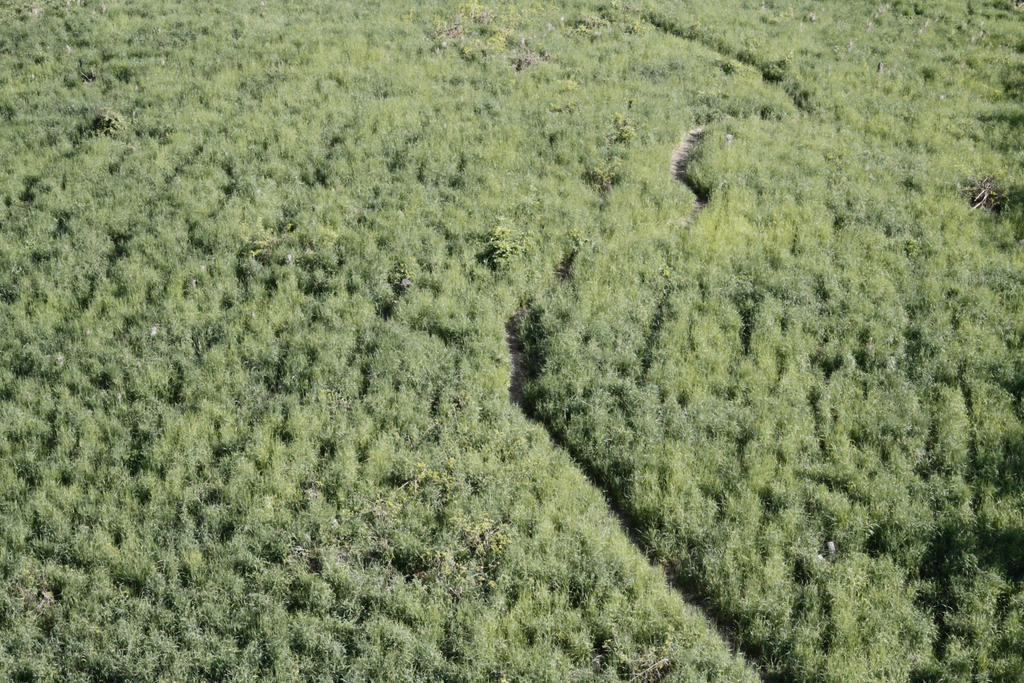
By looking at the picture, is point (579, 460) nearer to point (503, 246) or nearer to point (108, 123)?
point (503, 246)

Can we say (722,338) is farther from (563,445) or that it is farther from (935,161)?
(935,161)

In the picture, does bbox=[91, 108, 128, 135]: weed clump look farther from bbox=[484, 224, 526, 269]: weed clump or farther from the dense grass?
the dense grass

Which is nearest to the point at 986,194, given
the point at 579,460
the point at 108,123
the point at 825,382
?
the point at 825,382

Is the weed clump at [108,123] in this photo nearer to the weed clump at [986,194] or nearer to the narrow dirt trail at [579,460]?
the narrow dirt trail at [579,460]

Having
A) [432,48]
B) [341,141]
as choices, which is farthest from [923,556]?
[432,48]

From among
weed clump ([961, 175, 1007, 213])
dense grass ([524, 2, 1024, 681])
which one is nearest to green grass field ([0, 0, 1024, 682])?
dense grass ([524, 2, 1024, 681])

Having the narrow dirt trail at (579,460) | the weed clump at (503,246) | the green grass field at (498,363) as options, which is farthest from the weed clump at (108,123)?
the narrow dirt trail at (579,460)
